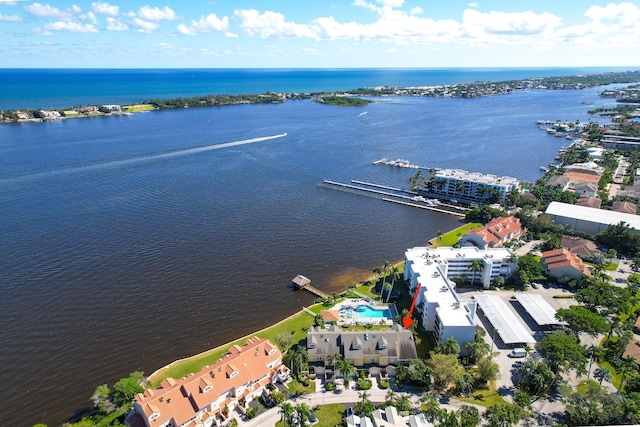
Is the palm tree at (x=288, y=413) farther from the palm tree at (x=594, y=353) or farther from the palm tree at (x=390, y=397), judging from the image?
the palm tree at (x=594, y=353)

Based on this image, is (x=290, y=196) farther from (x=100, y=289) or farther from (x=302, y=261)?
(x=100, y=289)

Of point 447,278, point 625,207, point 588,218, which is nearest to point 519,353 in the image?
point 447,278

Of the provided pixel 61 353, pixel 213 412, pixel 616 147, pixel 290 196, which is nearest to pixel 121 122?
pixel 290 196

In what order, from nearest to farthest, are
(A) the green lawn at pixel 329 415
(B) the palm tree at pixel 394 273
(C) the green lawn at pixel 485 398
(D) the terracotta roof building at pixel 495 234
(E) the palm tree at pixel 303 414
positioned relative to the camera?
(E) the palm tree at pixel 303 414 → (A) the green lawn at pixel 329 415 → (C) the green lawn at pixel 485 398 → (B) the palm tree at pixel 394 273 → (D) the terracotta roof building at pixel 495 234

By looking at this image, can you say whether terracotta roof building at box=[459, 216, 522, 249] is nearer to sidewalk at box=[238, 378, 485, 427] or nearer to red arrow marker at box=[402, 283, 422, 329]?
red arrow marker at box=[402, 283, 422, 329]

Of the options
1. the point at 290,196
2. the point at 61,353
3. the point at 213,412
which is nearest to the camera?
the point at 213,412

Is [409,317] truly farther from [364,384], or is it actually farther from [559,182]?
[559,182]

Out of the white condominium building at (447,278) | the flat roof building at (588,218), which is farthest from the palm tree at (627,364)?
the flat roof building at (588,218)
